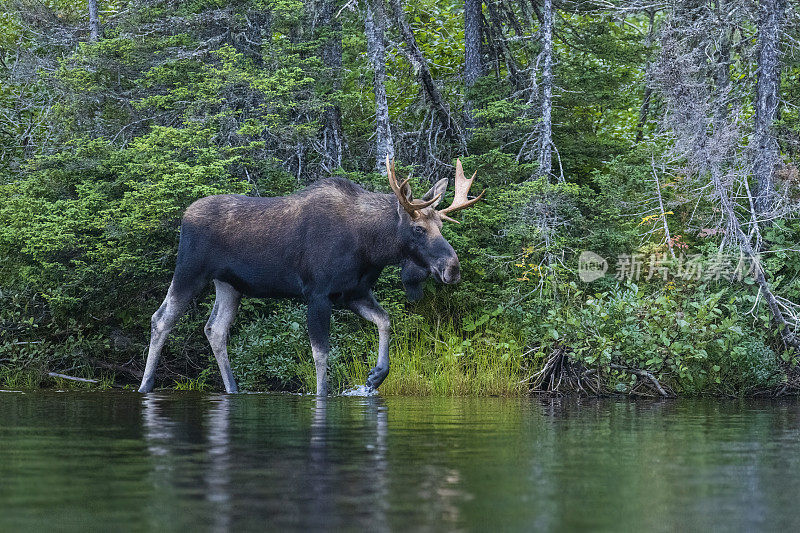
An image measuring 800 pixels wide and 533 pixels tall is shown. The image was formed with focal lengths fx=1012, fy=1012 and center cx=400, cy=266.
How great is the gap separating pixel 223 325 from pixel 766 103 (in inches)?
269

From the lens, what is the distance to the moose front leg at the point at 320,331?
10445 millimetres

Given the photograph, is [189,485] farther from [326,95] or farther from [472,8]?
[472,8]

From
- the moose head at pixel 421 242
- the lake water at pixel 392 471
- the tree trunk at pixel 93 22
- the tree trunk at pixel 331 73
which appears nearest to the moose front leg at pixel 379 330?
the moose head at pixel 421 242

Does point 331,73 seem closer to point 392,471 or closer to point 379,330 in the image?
point 379,330

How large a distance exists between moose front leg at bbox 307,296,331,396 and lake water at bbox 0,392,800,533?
254cm

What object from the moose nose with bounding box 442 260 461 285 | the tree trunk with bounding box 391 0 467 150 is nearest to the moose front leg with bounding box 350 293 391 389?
the moose nose with bounding box 442 260 461 285

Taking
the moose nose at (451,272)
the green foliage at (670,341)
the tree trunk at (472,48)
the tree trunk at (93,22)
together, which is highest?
the tree trunk at (93,22)

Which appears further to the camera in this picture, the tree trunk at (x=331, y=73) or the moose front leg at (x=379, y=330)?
the tree trunk at (x=331, y=73)

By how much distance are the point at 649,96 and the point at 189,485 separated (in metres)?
15.9

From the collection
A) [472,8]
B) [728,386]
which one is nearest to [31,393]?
[728,386]

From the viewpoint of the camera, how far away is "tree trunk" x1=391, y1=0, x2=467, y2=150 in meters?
13.8

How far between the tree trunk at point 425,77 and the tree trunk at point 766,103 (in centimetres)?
421

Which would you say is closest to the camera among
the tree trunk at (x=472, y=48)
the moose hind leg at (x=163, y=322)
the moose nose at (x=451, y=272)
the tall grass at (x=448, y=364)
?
the moose nose at (x=451, y=272)

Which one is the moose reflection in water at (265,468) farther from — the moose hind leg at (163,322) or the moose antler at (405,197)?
the moose hind leg at (163,322)
